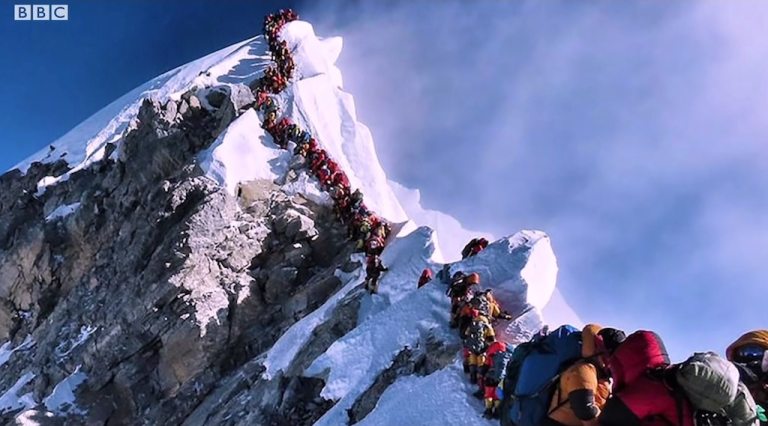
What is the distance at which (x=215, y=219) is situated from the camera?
23.4m

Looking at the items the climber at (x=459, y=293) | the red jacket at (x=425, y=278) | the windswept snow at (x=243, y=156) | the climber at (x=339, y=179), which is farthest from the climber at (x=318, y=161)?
the climber at (x=459, y=293)

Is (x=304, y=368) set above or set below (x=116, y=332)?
below

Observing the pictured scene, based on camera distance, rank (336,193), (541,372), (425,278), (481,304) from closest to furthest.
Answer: (541,372), (481,304), (425,278), (336,193)

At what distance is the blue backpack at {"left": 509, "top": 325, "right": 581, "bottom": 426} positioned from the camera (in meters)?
6.12

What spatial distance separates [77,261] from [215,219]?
27.4 feet

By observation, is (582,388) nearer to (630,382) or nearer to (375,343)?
(630,382)

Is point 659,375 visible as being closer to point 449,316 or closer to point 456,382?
point 456,382

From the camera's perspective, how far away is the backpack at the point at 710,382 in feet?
16.1

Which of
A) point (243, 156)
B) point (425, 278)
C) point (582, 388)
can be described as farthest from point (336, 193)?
point (582, 388)

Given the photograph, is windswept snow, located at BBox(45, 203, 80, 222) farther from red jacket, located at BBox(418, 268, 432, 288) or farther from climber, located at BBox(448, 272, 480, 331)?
climber, located at BBox(448, 272, 480, 331)

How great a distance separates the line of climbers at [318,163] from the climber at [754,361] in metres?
11.8

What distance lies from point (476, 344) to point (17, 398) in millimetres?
19425

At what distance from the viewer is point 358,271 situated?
2077 cm

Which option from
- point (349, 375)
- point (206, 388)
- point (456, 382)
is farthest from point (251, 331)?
point (456, 382)
